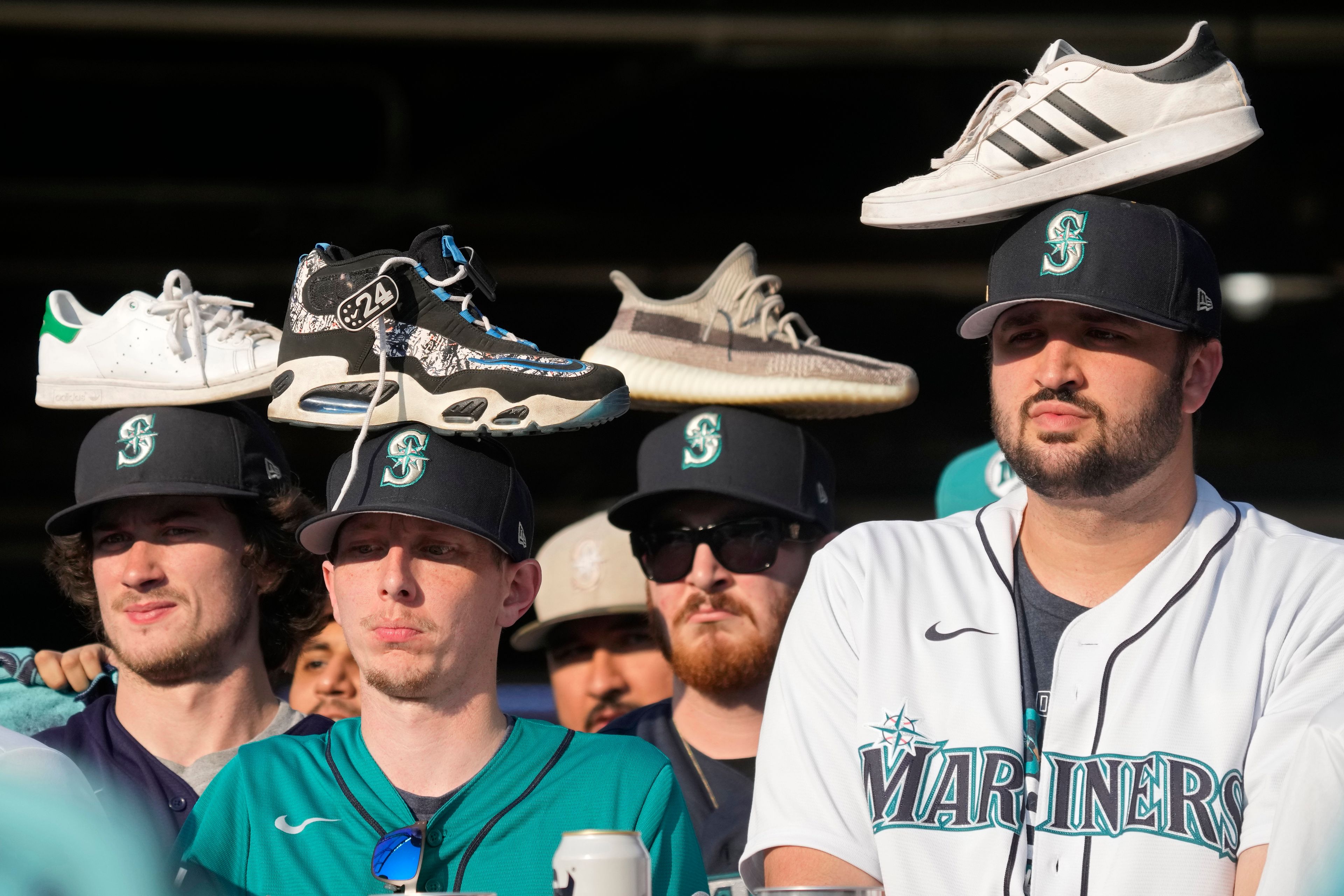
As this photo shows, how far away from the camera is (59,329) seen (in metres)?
3.02

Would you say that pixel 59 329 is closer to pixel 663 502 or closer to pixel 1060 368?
pixel 663 502

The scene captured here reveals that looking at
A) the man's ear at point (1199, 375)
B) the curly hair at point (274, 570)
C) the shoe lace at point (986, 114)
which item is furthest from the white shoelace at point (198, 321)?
the man's ear at point (1199, 375)

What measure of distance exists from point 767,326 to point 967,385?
15.8ft

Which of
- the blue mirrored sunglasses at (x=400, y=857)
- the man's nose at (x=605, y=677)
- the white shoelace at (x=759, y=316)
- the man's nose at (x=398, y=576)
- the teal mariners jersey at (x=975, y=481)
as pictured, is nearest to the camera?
the blue mirrored sunglasses at (x=400, y=857)

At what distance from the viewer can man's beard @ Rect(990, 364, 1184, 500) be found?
245 centimetres

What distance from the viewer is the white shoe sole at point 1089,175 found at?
2.45 metres

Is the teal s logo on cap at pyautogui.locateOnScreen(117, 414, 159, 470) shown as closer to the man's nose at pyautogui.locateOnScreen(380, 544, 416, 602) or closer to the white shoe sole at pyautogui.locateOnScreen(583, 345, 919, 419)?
the man's nose at pyautogui.locateOnScreen(380, 544, 416, 602)

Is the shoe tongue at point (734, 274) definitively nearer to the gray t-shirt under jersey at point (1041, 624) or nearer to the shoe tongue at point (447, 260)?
the shoe tongue at point (447, 260)

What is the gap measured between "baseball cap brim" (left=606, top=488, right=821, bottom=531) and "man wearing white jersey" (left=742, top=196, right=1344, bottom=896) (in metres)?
0.78

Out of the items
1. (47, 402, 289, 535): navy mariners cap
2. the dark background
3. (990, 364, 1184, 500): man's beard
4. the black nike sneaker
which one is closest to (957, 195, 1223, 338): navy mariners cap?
(990, 364, 1184, 500): man's beard

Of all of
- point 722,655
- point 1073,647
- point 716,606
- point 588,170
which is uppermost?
point 588,170

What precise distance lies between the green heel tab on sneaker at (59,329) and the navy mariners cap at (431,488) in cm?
72

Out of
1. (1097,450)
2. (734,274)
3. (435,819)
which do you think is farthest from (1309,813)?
(734,274)

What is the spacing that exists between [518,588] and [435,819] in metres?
0.43
